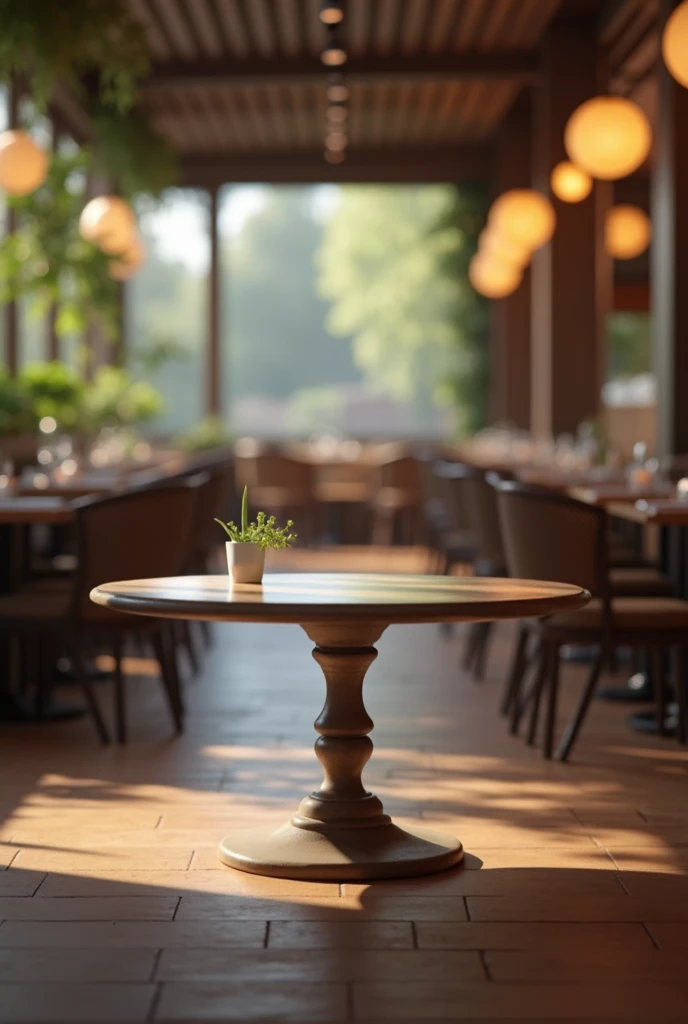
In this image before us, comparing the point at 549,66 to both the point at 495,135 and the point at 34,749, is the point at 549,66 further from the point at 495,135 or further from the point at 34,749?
the point at 34,749

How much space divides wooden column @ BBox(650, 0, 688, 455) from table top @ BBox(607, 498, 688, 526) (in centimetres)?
217

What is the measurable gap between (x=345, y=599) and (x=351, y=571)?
5791 mm

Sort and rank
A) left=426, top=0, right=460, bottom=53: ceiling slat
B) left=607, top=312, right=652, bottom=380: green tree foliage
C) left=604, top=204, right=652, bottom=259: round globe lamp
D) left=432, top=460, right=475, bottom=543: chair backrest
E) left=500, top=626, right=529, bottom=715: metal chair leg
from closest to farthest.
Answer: left=500, top=626, right=529, bottom=715: metal chair leg < left=432, top=460, right=475, bottom=543: chair backrest < left=426, top=0, right=460, bottom=53: ceiling slat < left=604, top=204, right=652, bottom=259: round globe lamp < left=607, top=312, right=652, bottom=380: green tree foliage

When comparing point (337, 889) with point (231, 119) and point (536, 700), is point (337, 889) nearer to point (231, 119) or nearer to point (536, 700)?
point (536, 700)

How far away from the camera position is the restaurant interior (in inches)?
123

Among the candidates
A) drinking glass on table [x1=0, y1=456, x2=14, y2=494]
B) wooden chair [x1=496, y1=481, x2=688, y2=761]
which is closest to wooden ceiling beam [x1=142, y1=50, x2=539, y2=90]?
drinking glass on table [x1=0, y1=456, x2=14, y2=494]

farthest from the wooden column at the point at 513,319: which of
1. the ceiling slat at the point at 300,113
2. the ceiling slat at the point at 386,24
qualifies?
the ceiling slat at the point at 386,24

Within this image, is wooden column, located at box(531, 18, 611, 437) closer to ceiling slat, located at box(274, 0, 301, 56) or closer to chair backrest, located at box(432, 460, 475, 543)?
ceiling slat, located at box(274, 0, 301, 56)

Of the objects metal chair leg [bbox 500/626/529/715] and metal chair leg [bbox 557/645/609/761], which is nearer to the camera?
metal chair leg [bbox 557/645/609/761]

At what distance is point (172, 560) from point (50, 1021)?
270cm

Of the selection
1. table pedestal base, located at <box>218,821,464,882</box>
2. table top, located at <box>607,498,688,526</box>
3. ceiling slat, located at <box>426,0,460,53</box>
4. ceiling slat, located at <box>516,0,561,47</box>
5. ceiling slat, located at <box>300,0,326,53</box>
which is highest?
ceiling slat, located at <box>426,0,460,53</box>

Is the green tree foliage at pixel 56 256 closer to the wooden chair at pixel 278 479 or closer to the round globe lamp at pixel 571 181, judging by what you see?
the wooden chair at pixel 278 479

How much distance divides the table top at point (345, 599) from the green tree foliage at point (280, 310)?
76.6ft

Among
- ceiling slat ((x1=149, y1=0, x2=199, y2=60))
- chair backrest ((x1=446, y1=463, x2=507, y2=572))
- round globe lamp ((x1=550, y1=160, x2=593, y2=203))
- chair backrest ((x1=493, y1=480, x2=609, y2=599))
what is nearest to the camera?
chair backrest ((x1=493, y1=480, x2=609, y2=599))
